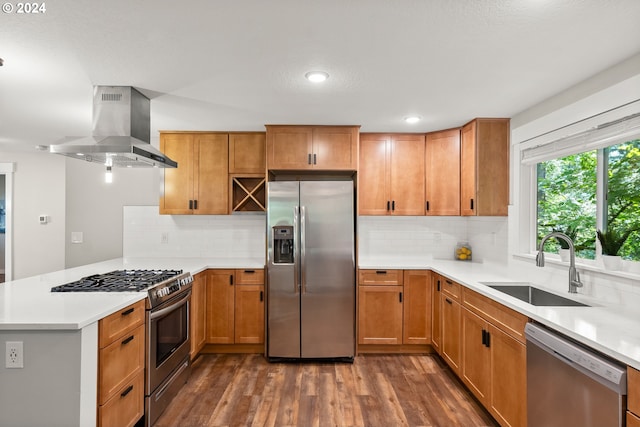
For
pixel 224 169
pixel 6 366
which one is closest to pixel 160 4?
pixel 6 366

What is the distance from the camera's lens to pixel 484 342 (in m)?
2.37

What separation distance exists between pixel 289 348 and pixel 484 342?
5.86ft

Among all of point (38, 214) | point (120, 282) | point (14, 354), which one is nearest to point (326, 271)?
point (120, 282)

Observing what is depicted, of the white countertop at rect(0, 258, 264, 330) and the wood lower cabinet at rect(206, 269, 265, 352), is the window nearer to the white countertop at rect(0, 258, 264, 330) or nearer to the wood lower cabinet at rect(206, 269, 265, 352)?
the wood lower cabinet at rect(206, 269, 265, 352)

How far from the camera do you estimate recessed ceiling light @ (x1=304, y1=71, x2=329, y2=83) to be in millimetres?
2203

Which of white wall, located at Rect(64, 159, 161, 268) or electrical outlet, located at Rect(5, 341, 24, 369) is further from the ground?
white wall, located at Rect(64, 159, 161, 268)

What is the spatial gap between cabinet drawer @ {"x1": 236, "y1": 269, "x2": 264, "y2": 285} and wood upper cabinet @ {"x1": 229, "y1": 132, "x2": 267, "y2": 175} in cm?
106

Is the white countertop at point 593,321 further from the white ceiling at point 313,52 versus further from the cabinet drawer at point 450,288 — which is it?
the white ceiling at point 313,52

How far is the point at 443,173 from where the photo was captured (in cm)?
364

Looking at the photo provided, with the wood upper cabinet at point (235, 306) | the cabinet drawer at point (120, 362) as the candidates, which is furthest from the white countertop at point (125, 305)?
the wood upper cabinet at point (235, 306)

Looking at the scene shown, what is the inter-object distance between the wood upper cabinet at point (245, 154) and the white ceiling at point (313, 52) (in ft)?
2.33

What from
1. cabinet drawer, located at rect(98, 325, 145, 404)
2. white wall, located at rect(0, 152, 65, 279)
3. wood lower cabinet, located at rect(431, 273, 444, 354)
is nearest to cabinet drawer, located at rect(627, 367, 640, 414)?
wood lower cabinet, located at rect(431, 273, 444, 354)

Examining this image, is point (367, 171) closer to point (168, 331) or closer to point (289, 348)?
point (289, 348)

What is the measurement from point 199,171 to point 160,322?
70.5 inches
